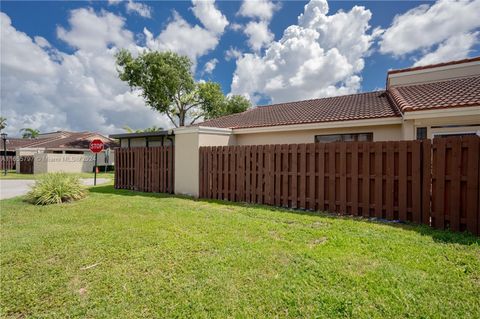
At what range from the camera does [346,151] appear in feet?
22.2

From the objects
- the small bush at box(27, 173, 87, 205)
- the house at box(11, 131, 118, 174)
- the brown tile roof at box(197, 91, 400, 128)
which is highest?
the brown tile roof at box(197, 91, 400, 128)

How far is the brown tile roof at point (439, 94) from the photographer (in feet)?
23.2

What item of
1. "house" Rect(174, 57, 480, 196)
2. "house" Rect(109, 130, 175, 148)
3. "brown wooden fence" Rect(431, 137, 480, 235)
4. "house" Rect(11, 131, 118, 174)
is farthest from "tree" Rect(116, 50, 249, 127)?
"brown wooden fence" Rect(431, 137, 480, 235)

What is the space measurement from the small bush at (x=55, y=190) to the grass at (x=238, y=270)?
3003mm

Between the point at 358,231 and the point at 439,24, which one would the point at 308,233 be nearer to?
the point at 358,231

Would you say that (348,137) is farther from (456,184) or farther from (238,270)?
(238,270)

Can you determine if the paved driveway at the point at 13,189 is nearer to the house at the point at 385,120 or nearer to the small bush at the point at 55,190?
the small bush at the point at 55,190

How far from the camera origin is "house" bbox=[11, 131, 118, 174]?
24469 millimetres

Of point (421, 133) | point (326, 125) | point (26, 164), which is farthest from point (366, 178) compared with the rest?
point (26, 164)

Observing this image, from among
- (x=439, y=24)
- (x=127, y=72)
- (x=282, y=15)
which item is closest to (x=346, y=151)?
(x=439, y=24)

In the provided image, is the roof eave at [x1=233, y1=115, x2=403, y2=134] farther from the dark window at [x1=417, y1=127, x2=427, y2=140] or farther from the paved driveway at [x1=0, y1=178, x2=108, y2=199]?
the paved driveway at [x1=0, y1=178, x2=108, y2=199]

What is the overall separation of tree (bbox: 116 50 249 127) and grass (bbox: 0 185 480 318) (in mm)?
28245

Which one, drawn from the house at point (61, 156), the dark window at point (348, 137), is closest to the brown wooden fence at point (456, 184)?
the dark window at point (348, 137)

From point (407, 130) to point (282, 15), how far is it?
1022 centimetres
